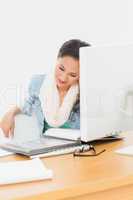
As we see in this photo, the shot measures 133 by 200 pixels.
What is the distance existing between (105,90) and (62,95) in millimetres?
275

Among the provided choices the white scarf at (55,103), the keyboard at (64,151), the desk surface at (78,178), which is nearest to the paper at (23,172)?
the desk surface at (78,178)

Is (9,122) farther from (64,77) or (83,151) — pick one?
(83,151)

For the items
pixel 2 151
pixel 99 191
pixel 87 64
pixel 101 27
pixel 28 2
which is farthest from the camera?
pixel 101 27

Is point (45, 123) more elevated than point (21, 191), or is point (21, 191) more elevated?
point (45, 123)

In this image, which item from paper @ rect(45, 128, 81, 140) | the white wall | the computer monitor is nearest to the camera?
the computer monitor

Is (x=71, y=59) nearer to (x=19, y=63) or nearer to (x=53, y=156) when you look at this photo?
(x=53, y=156)

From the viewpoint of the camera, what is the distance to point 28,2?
268 cm

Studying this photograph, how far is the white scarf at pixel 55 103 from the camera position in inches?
70.5

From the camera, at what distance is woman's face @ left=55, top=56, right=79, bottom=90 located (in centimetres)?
175

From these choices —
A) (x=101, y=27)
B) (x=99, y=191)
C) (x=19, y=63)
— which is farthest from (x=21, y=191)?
(x=101, y=27)

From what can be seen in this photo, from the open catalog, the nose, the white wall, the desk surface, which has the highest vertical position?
the white wall

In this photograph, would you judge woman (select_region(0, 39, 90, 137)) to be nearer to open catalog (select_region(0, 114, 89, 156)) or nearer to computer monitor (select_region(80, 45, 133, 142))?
open catalog (select_region(0, 114, 89, 156))

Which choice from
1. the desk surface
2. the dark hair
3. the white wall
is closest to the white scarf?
the dark hair

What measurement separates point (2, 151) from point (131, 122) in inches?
22.5
